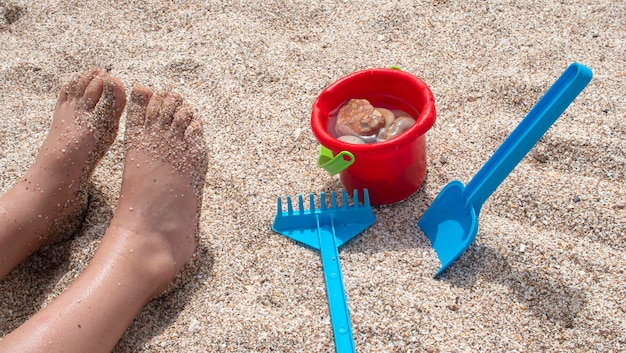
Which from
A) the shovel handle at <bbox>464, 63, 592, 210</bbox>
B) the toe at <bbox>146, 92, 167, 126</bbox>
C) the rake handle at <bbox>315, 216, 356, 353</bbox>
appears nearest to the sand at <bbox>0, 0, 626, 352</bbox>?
the rake handle at <bbox>315, 216, 356, 353</bbox>

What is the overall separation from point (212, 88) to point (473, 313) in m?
1.20

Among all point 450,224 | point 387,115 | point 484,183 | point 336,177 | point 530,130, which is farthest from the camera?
point 336,177

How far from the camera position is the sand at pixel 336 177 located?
4.75 feet

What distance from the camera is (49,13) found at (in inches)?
96.3

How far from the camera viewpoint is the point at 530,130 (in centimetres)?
135

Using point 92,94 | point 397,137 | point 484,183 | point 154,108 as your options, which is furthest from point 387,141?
point 92,94

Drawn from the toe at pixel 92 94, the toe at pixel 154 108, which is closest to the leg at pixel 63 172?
the toe at pixel 92 94

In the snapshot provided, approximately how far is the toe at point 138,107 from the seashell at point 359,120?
56cm

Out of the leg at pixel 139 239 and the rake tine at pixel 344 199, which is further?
the rake tine at pixel 344 199

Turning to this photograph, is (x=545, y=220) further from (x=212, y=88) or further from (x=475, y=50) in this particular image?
(x=212, y=88)

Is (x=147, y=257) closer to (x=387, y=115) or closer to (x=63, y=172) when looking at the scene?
(x=63, y=172)

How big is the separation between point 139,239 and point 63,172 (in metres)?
0.34

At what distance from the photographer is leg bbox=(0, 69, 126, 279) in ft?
5.19

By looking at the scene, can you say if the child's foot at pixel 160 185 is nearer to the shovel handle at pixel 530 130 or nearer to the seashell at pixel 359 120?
the seashell at pixel 359 120
